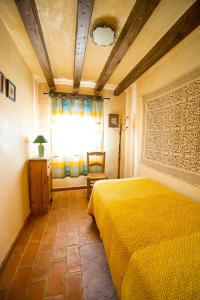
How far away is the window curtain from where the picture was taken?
3219mm

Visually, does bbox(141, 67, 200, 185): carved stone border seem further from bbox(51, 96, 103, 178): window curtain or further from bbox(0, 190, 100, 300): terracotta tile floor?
bbox(0, 190, 100, 300): terracotta tile floor

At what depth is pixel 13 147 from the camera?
183cm

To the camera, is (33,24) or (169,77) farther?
(169,77)

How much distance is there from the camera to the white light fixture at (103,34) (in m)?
1.53

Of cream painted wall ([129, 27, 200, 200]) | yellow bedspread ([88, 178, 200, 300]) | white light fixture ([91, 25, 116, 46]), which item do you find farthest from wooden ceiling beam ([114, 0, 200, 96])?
yellow bedspread ([88, 178, 200, 300])

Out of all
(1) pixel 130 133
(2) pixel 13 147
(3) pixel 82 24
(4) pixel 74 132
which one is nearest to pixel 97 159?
(4) pixel 74 132

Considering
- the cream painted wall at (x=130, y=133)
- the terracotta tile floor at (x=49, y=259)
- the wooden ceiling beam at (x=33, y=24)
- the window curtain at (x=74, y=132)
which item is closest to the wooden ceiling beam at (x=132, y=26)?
the wooden ceiling beam at (x=33, y=24)

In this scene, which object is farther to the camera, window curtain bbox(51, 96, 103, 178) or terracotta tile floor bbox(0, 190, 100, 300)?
window curtain bbox(51, 96, 103, 178)

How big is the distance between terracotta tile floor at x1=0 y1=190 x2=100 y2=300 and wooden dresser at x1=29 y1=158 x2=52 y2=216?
202mm

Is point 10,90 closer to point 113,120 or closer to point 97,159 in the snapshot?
point 97,159

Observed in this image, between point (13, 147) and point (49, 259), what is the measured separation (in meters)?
1.43

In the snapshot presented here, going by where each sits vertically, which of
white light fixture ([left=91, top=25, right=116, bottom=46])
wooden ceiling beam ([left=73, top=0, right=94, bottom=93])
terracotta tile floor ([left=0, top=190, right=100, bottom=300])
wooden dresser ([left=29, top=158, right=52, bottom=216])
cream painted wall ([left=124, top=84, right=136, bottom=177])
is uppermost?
white light fixture ([left=91, top=25, right=116, bottom=46])

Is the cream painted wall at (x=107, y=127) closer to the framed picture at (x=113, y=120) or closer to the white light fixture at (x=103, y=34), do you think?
the framed picture at (x=113, y=120)

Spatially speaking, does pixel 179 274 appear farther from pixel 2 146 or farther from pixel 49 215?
pixel 49 215
